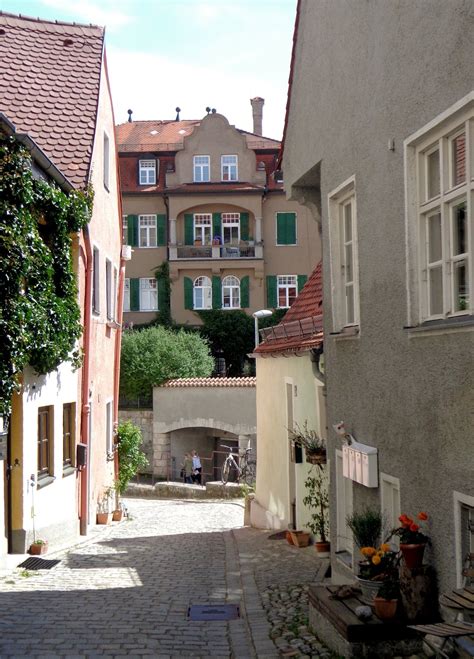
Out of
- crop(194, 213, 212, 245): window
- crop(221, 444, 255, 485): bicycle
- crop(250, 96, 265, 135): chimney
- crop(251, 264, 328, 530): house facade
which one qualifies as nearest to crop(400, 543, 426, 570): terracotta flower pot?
crop(251, 264, 328, 530): house facade

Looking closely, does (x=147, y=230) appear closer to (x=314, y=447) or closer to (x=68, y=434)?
(x=68, y=434)

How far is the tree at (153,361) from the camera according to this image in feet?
122

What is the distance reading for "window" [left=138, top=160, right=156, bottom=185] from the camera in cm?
4612

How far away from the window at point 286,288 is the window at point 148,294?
19.2 ft

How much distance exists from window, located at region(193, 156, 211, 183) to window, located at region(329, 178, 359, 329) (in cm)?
3574

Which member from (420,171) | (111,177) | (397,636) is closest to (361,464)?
(397,636)

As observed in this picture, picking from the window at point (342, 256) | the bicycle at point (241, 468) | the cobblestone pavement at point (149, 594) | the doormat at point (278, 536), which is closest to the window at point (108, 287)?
the cobblestone pavement at point (149, 594)

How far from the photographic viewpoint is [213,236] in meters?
45.0

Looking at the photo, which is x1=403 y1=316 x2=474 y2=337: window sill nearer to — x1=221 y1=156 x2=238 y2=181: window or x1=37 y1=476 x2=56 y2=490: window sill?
x1=37 y1=476 x2=56 y2=490: window sill

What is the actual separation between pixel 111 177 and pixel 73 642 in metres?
15.2

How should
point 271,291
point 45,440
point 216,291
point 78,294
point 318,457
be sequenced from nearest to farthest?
point 318,457 < point 45,440 < point 78,294 < point 216,291 < point 271,291

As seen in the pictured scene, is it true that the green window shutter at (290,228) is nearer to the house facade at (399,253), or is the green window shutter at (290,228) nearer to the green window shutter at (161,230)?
the green window shutter at (161,230)

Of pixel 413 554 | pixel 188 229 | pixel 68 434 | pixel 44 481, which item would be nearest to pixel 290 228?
pixel 188 229

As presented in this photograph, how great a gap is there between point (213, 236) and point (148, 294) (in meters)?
4.11
